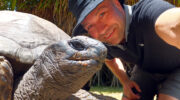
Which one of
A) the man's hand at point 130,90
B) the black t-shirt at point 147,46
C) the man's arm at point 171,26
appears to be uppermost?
the man's arm at point 171,26

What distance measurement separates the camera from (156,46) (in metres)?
1.80

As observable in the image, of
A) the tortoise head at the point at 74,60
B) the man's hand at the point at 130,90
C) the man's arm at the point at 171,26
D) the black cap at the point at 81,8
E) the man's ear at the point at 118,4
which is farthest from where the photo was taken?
the man's hand at the point at 130,90

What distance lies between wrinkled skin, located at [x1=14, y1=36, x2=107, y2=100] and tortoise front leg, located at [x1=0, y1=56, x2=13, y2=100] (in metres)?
0.12

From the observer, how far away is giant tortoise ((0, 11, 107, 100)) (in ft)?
4.44

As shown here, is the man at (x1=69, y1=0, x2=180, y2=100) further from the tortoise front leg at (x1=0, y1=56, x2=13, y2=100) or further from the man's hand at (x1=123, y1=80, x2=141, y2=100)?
the tortoise front leg at (x1=0, y1=56, x2=13, y2=100)

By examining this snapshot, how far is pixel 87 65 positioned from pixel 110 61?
1.11 metres

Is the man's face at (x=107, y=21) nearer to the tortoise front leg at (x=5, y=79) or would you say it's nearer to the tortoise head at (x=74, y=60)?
the tortoise head at (x=74, y=60)

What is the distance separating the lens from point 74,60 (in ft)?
4.49

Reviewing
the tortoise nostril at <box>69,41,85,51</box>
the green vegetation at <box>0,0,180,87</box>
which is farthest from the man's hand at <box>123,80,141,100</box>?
the green vegetation at <box>0,0,180,87</box>

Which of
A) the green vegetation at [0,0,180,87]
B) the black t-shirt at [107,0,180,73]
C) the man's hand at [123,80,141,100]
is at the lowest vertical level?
the man's hand at [123,80,141,100]

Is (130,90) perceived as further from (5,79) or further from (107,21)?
(5,79)

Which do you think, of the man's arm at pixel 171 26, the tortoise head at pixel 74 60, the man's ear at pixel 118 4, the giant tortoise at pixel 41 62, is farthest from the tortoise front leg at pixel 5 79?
the man's arm at pixel 171 26

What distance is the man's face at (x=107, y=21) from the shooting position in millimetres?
1657

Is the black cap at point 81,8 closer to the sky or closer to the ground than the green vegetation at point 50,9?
closer to the sky
